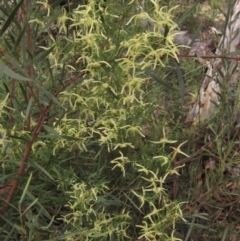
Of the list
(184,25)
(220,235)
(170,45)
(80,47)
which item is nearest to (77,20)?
(80,47)

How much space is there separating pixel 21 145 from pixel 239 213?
769 millimetres

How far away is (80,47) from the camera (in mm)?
962

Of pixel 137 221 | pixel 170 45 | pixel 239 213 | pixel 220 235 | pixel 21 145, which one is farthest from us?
pixel 239 213

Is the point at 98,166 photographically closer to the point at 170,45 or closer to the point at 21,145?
the point at 21,145

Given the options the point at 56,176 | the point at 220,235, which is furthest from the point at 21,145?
the point at 220,235

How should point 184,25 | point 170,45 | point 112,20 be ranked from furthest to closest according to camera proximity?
1. point 184,25
2. point 112,20
3. point 170,45

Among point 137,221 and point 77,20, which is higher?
point 77,20

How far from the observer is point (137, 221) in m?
1.27

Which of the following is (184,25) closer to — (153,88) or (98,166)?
(153,88)

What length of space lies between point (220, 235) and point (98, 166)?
0.45 meters

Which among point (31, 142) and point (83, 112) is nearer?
point (31, 142)

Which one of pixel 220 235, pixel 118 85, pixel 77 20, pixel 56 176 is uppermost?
pixel 77 20

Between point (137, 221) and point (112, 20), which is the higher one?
point (112, 20)

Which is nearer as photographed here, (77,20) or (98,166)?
(77,20)
